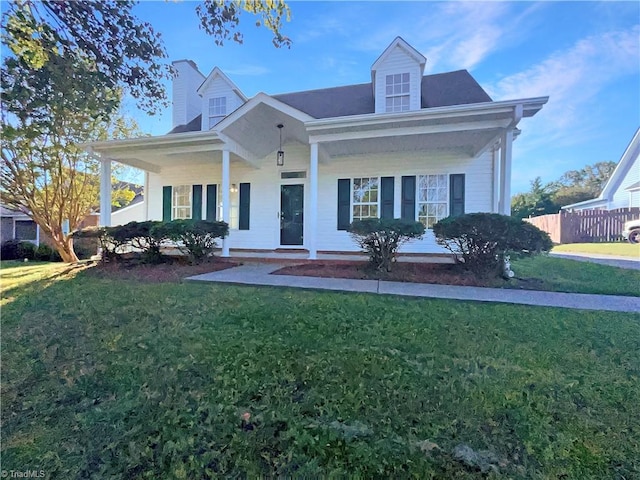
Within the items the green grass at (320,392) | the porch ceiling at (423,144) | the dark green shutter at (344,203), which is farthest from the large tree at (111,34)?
the dark green shutter at (344,203)

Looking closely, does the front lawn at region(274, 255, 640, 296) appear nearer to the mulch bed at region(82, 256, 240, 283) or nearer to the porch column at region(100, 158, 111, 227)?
the mulch bed at region(82, 256, 240, 283)

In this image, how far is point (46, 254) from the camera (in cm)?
1316

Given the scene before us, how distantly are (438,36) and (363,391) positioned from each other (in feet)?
29.9

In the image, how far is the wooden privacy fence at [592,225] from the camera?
560 inches

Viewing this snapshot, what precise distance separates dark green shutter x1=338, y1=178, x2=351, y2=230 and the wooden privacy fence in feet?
30.7

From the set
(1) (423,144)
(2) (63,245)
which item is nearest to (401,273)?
(1) (423,144)

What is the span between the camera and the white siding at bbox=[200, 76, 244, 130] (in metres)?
9.91

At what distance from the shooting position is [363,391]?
2.42 meters

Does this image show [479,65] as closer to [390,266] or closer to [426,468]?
[390,266]

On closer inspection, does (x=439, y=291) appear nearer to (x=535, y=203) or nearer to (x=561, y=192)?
(x=535, y=203)

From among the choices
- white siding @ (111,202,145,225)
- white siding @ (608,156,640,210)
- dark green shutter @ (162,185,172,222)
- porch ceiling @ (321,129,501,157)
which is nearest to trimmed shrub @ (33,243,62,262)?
dark green shutter @ (162,185,172,222)

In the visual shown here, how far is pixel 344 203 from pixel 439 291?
510 centimetres

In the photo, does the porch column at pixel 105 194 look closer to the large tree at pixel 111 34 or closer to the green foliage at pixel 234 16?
the large tree at pixel 111 34

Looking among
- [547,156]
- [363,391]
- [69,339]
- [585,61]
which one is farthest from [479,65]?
[547,156]
